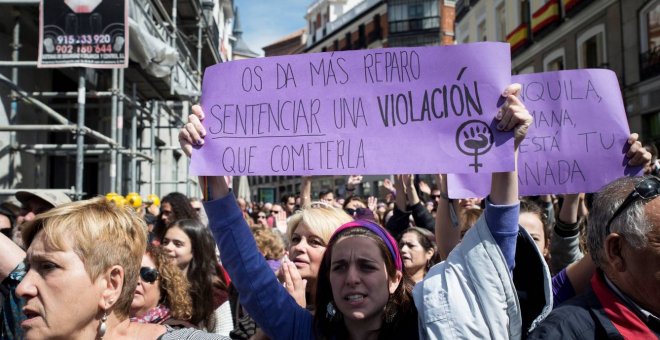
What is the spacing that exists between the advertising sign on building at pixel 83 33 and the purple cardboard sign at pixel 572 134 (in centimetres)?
548

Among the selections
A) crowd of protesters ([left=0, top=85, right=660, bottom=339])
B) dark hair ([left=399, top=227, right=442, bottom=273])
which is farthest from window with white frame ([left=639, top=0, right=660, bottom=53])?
crowd of protesters ([left=0, top=85, right=660, bottom=339])

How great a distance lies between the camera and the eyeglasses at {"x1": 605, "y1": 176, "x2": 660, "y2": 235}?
1686 millimetres

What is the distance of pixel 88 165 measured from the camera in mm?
11375

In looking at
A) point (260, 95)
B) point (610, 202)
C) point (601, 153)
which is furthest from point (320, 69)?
point (601, 153)

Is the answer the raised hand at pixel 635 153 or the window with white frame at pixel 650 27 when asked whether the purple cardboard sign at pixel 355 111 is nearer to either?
the raised hand at pixel 635 153

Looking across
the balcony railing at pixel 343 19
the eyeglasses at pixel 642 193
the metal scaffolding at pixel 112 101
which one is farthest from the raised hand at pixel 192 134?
the balcony railing at pixel 343 19

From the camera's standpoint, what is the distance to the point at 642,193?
5.54ft

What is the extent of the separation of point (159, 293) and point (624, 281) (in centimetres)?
214

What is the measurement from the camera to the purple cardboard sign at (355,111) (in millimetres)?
2010

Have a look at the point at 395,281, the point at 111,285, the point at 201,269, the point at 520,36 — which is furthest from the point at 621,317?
the point at 520,36

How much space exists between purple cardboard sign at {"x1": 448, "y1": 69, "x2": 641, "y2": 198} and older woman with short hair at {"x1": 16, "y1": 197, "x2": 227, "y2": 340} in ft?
5.69

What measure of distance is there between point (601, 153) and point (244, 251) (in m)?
1.68

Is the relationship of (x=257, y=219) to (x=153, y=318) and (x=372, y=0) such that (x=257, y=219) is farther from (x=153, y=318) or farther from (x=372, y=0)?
(x=372, y=0)

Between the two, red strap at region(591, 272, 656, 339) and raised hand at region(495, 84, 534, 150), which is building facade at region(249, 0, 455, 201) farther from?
red strap at region(591, 272, 656, 339)
